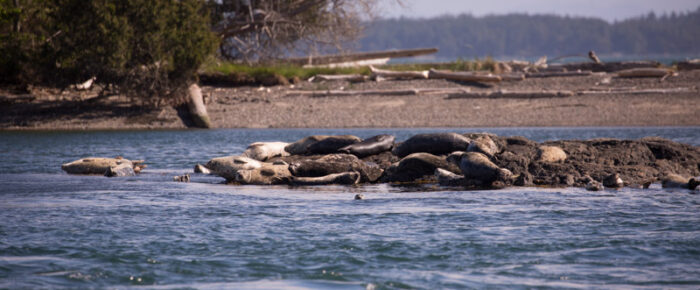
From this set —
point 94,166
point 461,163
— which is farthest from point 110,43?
point 461,163

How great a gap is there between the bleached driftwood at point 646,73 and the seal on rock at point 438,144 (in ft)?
60.8

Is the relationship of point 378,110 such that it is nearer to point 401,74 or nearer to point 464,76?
point 401,74

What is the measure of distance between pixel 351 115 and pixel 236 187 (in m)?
14.0

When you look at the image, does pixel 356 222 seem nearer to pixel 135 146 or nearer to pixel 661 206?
pixel 661 206

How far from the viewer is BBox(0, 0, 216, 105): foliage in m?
25.3

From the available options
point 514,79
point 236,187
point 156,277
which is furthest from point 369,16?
point 156,277

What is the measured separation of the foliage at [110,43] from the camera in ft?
83.1

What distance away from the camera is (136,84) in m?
26.5

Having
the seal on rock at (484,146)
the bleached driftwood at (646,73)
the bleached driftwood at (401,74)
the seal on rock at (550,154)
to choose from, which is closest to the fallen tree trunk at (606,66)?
the bleached driftwood at (646,73)

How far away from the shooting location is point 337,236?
28.1ft

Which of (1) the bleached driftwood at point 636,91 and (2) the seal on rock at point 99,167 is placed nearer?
(2) the seal on rock at point 99,167

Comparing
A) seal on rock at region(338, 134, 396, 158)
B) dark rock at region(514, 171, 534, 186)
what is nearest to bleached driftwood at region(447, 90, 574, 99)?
seal on rock at region(338, 134, 396, 158)

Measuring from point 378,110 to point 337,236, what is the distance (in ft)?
61.5

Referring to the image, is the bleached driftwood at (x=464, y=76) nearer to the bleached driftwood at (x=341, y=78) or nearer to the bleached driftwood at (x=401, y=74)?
the bleached driftwood at (x=401, y=74)
